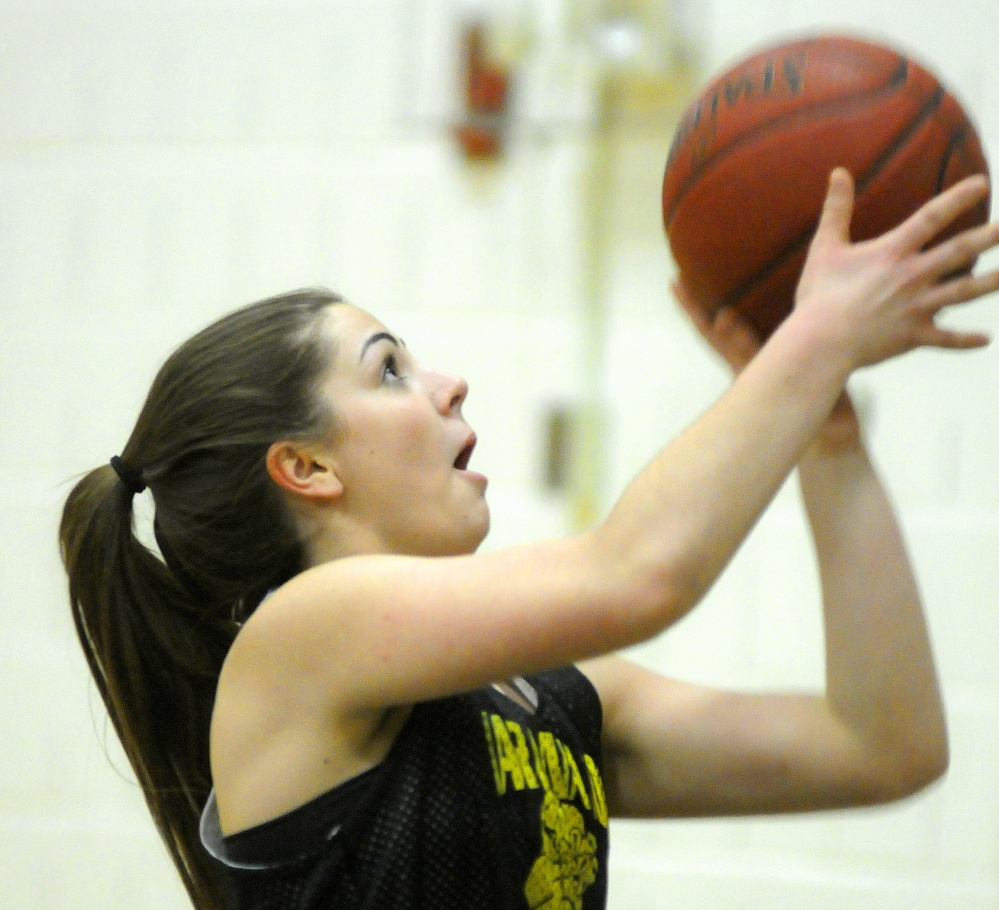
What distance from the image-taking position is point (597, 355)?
1.94 m

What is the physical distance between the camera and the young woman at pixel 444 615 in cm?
77

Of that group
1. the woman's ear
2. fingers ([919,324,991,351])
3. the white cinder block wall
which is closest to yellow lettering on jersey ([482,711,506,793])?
the woman's ear

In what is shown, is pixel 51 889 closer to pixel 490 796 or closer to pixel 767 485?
pixel 490 796

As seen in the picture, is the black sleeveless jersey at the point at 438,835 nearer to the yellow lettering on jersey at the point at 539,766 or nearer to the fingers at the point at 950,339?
the yellow lettering on jersey at the point at 539,766

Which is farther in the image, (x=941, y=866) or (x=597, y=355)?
(x=597, y=355)

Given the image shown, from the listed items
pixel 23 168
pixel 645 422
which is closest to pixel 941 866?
pixel 645 422

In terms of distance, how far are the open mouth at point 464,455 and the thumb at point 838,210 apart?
0.33 metres

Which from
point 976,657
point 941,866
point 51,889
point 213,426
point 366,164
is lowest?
point 51,889

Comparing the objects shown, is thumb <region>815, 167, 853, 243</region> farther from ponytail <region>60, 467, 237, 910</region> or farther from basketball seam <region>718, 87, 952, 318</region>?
ponytail <region>60, 467, 237, 910</region>

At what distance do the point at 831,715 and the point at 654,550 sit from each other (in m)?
0.39

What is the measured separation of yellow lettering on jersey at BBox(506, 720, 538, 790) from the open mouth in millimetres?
220

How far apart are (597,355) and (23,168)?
111 centimetres

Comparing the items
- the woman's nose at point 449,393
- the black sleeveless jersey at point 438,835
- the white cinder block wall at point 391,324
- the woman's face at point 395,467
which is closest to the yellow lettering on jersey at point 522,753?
the black sleeveless jersey at point 438,835

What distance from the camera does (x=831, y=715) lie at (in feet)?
3.43
